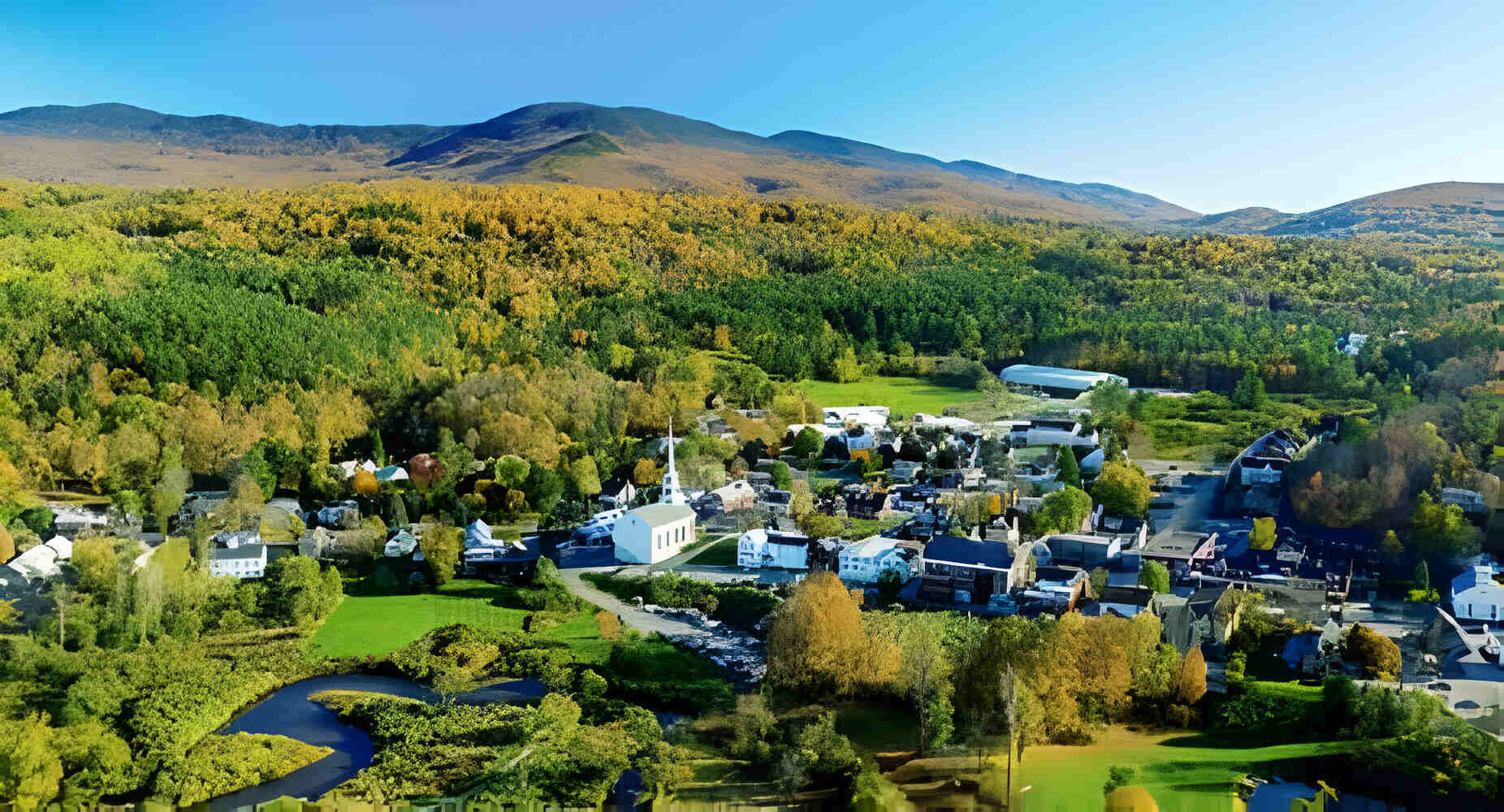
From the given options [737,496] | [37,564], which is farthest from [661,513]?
[37,564]

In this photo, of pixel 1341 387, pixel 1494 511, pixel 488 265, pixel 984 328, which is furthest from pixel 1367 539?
pixel 488 265

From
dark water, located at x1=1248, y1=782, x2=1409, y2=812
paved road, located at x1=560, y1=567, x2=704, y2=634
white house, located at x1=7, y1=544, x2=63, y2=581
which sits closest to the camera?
dark water, located at x1=1248, y1=782, x2=1409, y2=812

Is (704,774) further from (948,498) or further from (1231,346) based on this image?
(1231,346)

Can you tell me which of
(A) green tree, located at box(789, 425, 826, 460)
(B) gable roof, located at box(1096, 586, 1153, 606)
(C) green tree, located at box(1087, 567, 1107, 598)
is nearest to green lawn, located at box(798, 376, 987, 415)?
(A) green tree, located at box(789, 425, 826, 460)

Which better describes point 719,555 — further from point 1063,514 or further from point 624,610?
point 1063,514

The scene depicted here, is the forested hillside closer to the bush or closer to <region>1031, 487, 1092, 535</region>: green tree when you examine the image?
<region>1031, 487, 1092, 535</region>: green tree

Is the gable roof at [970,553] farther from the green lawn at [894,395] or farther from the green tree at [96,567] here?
the green tree at [96,567]
